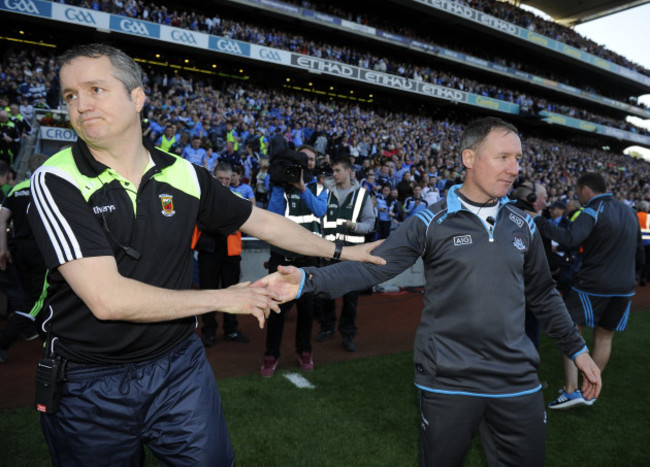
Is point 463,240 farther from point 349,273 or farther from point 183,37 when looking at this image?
point 183,37

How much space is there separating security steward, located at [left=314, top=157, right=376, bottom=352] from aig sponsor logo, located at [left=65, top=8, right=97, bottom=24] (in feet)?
63.3

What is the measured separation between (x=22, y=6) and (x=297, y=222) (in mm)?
20427

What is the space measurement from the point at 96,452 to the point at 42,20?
23864 mm

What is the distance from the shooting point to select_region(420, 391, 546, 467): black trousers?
205cm

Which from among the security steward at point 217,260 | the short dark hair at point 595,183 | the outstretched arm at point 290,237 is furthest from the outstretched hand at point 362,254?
the security steward at point 217,260

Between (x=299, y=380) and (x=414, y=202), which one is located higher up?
(x=414, y=202)

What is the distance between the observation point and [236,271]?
5738mm

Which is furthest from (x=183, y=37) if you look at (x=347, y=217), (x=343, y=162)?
(x=347, y=217)

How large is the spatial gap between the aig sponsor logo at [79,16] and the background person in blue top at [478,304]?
73.4ft

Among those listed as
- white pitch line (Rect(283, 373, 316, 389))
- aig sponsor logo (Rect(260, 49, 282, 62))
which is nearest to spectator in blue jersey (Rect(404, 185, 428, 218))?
white pitch line (Rect(283, 373, 316, 389))

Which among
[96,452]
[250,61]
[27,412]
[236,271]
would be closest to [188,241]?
[96,452]

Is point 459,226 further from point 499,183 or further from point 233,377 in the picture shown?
point 233,377

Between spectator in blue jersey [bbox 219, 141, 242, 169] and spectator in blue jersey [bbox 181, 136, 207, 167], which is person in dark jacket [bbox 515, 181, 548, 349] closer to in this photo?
spectator in blue jersey [bbox 219, 141, 242, 169]

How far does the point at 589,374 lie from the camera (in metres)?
2.21
